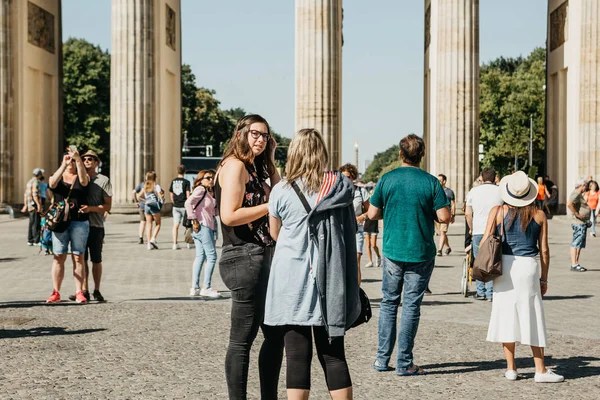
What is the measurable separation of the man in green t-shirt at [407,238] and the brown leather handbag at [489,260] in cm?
39

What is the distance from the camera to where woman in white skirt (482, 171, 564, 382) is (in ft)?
25.9

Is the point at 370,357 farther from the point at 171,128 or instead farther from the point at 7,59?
the point at 171,128

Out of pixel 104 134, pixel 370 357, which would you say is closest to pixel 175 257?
pixel 370 357

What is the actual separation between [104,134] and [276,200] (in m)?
58.7

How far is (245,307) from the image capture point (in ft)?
19.6

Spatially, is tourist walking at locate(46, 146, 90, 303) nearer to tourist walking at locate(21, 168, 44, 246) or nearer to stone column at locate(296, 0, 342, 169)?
tourist walking at locate(21, 168, 44, 246)

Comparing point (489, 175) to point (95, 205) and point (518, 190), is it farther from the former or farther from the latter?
point (518, 190)

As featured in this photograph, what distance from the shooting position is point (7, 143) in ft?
112

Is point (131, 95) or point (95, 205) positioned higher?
point (131, 95)

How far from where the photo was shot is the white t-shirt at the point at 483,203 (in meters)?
13.0

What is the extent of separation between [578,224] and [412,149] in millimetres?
10142

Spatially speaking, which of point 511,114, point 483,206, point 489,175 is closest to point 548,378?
point 483,206

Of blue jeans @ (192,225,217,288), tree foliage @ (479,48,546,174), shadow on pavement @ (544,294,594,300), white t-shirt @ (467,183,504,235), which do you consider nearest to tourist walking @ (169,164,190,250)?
blue jeans @ (192,225,217,288)

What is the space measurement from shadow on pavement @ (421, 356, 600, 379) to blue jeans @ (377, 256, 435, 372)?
0.34 meters
